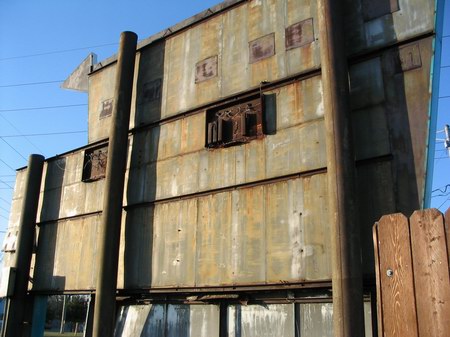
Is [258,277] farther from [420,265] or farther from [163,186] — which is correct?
[420,265]

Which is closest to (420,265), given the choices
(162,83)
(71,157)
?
(162,83)

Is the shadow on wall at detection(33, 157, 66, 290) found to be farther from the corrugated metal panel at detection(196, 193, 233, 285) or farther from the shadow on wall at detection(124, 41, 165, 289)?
the corrugated metal panel at detection(196, 193, 233, 285)

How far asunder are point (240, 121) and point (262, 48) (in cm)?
199

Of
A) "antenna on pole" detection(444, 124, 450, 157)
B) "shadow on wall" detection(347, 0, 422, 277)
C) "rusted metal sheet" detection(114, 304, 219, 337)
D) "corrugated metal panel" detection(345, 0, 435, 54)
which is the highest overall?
"antenna on pole" detection(444, 124, 450, 157)

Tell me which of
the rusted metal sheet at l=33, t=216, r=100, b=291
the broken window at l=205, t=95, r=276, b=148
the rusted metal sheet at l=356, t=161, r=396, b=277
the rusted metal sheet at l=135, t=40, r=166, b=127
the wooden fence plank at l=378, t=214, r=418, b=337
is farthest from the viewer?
the rusted metal sheet at l=135, t=40, r=166, b=127

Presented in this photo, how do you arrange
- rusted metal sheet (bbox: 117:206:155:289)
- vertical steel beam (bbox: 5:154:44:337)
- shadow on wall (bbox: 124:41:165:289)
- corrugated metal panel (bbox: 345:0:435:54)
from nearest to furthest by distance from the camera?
corrugated metal panel (bbox: 345:0:435:54)
rusted metal sheet (bbox: 117:206:155:289)
shadow on wall (bbox: 124:41:165:289)
vertical steel beam (bbox: 5:154:44:337)

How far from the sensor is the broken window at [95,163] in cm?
1440

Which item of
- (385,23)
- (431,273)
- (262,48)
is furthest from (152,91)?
(431,273)

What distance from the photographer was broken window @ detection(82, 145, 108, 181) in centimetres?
1440

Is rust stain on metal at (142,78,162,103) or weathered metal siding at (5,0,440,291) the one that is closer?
weathered metal siding at (5,0,440,291)

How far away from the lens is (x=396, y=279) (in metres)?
2.73

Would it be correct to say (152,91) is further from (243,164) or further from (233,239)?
(233,239)

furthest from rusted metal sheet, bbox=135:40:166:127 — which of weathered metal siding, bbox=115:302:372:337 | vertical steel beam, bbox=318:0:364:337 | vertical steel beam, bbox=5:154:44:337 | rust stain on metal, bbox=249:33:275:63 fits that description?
vertical steel beam, bbox=318:0:364:337

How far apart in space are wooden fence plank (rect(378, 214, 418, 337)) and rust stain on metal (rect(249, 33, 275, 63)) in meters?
9.14
